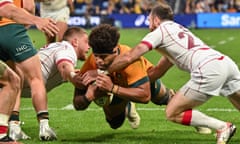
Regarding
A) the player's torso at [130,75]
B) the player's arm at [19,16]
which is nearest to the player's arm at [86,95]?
the player's torso at [130,75]

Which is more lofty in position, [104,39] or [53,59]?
[104,39]

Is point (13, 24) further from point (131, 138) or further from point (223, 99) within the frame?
point (223, 99)

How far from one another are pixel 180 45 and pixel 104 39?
756 mm

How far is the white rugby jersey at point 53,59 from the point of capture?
763 cm

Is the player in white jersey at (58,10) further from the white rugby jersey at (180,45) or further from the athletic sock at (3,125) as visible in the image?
the athletic sock at (3,125)

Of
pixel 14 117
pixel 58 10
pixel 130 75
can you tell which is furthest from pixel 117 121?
pixel 58 10

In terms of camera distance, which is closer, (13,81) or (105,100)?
(13,81)

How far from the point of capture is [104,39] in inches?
273

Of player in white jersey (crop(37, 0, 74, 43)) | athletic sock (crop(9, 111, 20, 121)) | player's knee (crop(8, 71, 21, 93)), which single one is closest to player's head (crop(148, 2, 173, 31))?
player's knee (crop(8, 71, 21, 93))

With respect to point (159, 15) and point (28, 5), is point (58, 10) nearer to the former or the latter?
point (28, 5)

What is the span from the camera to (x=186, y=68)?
7.08 metres

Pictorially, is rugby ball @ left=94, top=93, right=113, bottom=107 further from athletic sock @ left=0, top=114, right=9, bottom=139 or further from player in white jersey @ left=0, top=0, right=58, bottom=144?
athletic sock @ left=0, top=114, right=9, bottom=139

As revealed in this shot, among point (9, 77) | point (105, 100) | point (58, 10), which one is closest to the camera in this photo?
point (9, 77)

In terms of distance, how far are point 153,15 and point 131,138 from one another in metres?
1.37
